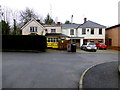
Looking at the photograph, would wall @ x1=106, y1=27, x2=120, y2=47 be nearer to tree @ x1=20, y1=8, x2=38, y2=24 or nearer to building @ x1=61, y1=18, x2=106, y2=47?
building @ x1=61, y1=18, x2=106, y2=47

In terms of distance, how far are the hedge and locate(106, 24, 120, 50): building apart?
17.3 meters

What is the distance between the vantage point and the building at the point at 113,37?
28600mm

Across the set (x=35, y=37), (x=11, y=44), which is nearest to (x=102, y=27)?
(x=35, y=37)

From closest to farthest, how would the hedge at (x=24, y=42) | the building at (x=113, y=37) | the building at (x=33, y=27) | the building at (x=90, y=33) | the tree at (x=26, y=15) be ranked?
the hedge at (x=24, y=42) < the building at (x=113, y=37) < the building at (x=33, y=27) < the building at (x=90, y=33) < the tree at (x=26, y=15)

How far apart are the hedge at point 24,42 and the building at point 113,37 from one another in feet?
56.9

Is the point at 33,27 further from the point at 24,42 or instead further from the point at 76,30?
the point at 24,42

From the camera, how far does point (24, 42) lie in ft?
68.5

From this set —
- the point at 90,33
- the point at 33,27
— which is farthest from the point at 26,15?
the point at 90,33

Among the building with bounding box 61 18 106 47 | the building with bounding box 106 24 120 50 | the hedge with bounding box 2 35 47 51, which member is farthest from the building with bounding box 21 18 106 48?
the hedge with bounding box 2 35 47 51

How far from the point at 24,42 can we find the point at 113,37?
22.1 meters

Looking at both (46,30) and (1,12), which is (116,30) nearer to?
(46,30)

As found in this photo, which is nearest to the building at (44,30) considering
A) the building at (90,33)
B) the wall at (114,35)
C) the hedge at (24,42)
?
the building at (90,33)

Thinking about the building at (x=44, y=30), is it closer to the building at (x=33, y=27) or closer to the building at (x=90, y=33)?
the building at (x=33, y=27)

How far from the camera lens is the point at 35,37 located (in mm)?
20766
